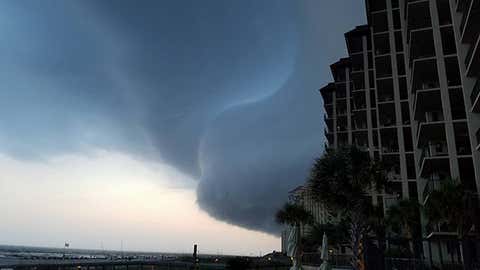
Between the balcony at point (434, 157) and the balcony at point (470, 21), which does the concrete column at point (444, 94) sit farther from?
→ the balcony at point (470, 21)

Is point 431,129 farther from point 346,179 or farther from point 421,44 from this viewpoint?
point 346,179

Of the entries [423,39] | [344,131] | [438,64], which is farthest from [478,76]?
[344,131]

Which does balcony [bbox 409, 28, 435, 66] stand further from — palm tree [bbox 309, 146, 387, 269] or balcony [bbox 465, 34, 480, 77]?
palm tree [bbox 309, 146, 387, 269]

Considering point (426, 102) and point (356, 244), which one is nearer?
point (356, 244)

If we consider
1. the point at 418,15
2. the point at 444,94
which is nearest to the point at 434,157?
the point at 444,94

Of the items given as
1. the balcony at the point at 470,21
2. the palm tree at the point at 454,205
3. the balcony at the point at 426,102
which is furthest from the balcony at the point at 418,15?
the palm tree at the point at 454,205

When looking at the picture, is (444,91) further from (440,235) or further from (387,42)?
(387,42)

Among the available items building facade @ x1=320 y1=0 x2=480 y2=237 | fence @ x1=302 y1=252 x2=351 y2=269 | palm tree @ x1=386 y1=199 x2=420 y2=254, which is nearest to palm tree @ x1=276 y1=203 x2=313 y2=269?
fence @ x1=302 y1=252 x2=351 y2=269

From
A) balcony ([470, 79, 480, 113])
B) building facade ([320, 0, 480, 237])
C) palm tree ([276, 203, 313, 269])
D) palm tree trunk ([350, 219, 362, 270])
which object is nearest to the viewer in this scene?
palm tree trunk ([350, 219, 362, 270])
